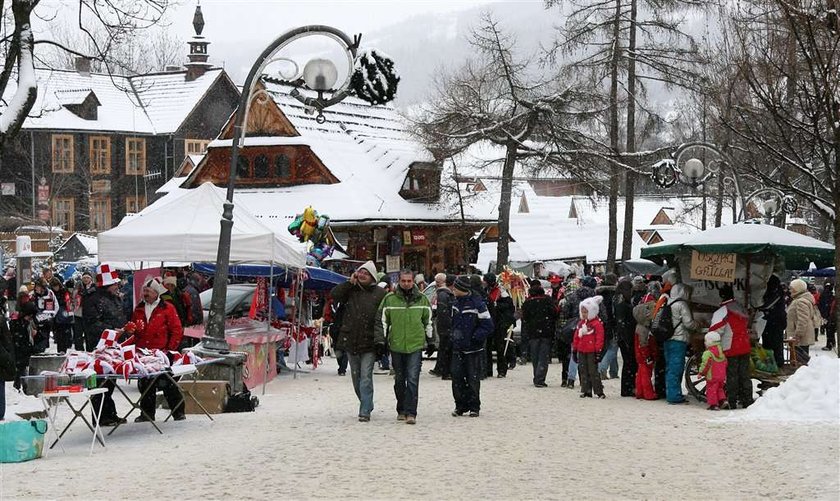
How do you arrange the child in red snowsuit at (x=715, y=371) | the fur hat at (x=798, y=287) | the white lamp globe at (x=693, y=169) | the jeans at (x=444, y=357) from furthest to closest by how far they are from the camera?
the white lamp globe at (x=693, y=169)
the fur hat at (x=798, y=287)
the jeans at (x=444, y=357)
the child in red snowsuit at (x=715, y=371)

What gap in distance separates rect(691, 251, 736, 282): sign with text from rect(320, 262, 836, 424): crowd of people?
295 millimetres

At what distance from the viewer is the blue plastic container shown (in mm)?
12078

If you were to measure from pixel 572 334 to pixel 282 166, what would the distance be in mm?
28885

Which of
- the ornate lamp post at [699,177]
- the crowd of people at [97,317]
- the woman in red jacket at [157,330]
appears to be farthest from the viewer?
the ornate lamp post at [699,177]

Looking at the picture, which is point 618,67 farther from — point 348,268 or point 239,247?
point 239,247

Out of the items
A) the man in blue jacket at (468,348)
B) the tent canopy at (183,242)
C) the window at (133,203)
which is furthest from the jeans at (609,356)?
the window at (133,203)

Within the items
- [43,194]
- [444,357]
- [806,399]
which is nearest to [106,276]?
[444,357]

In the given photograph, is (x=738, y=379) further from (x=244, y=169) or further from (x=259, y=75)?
(x=244, y=169)

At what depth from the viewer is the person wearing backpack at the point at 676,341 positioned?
58.1 ft

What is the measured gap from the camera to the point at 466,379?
15805 millimetres

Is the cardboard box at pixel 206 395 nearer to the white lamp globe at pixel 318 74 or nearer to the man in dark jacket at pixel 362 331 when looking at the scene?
the man in dark jacket at pixel 362 331

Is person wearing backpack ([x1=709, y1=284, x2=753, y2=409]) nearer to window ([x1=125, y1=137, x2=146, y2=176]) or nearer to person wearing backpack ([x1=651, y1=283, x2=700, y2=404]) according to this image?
person wearing backpack ([x1=651, y1=283, x2=700, y2=404])

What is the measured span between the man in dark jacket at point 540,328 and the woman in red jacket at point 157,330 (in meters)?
7.16

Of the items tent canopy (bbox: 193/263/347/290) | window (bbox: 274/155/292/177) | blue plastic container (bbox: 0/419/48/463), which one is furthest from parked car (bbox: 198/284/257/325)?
window (bbox: 274/155/292/177)
